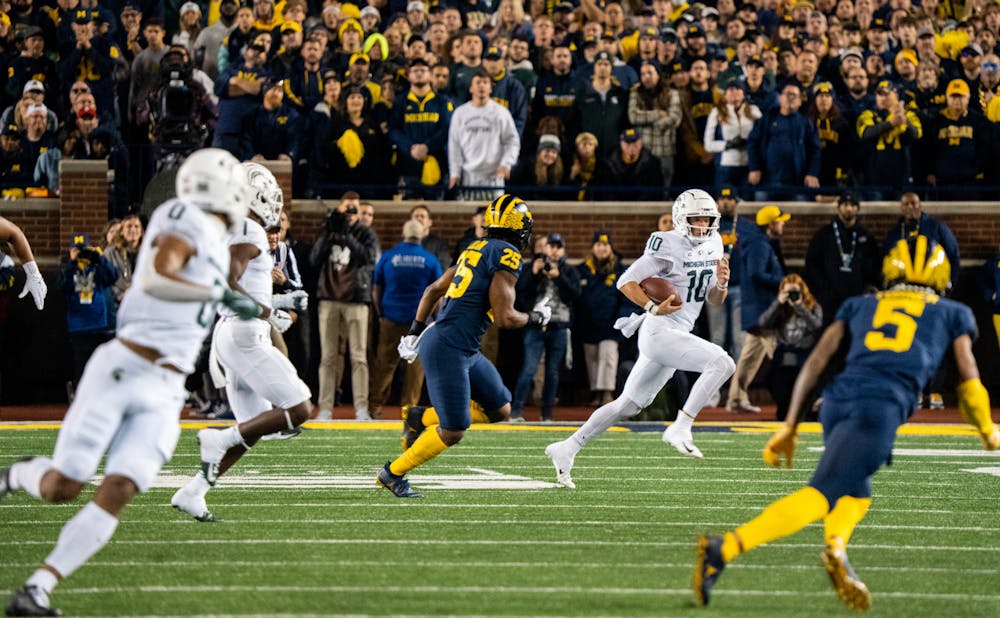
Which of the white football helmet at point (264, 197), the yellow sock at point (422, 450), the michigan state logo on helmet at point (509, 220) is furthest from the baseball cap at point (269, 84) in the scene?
the yellow sock at point (422, 450)

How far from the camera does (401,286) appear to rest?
15453 mm

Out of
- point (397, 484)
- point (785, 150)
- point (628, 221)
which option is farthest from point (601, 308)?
point (397, 484)

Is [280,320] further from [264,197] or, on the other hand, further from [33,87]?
[33,87]

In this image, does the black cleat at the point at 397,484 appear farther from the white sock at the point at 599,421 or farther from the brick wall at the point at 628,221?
the brick wall at the point at 628,221

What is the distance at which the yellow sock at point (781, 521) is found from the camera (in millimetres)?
6289

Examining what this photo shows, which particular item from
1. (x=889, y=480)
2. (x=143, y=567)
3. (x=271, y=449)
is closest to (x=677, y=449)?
(x=889, y=480)

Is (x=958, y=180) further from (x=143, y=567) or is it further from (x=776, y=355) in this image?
(x=143, y=567)

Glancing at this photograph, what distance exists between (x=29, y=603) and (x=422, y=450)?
3.74m

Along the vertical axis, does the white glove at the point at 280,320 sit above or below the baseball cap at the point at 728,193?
below

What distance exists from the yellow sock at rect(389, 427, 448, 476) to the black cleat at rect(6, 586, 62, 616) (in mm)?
3599

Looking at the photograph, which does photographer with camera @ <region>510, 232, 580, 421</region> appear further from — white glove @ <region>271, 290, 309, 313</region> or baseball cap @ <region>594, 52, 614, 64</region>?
white glove @ <region>271, 290, 309, 313</region>

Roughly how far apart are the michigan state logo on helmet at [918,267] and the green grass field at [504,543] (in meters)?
1.30

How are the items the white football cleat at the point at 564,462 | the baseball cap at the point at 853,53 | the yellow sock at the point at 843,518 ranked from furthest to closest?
the baseball cap at the point at 853,53 → the white football cleat at the point at 564,462 → the yellow sock at the point at 843,518

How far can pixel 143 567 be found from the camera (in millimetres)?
7098
